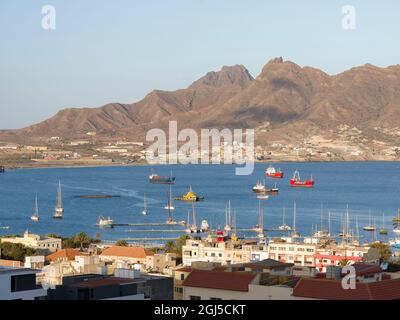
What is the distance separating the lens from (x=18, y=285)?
9.73 m

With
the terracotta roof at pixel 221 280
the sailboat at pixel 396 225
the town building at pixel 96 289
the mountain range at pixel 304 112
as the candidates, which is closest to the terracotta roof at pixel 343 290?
the terracotta roof at pixel 221 280

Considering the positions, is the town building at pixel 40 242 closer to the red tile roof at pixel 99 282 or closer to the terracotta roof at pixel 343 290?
the red tile roof at pixel 99 282

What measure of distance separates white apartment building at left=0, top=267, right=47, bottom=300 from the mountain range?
453 ft

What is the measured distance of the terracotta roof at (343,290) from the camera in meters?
9.52

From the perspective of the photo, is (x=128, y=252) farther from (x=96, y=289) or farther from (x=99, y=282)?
(x=96, y=289)

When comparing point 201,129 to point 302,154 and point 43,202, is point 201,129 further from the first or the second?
point 43,202

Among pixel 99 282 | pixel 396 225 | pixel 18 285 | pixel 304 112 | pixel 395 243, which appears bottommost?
pixel 396 225

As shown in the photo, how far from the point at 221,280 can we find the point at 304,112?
16153cm

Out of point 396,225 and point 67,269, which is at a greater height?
point 67,269

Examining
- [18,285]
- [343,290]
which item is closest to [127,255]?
[18,285]

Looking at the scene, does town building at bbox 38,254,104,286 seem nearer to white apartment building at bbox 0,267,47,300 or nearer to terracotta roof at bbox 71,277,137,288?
terracotta roof at bbox 71,277,137,288

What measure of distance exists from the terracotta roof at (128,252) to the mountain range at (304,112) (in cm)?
12422

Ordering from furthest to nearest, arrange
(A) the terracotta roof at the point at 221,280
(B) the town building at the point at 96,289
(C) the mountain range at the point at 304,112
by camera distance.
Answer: (C) the mountain range at the point at 304,112 → (A) the terracotta roof at the point at 221,280 → (B) the town building at the point at 96,289

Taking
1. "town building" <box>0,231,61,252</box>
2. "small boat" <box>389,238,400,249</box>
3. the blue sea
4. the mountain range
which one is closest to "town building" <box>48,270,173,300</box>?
"town building" <box>0,231,61,252</box>
